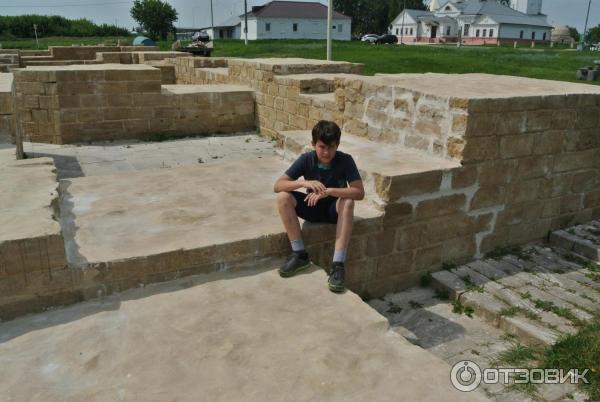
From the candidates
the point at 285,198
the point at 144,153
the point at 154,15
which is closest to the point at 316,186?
the point at 285,198

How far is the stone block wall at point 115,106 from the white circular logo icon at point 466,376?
7.87 m

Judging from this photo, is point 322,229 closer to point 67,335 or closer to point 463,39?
point 67,335

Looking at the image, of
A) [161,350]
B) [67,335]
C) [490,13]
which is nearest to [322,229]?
[161,350]

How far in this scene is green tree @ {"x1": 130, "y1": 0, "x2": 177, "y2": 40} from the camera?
193 ft

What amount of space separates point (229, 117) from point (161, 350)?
26.2ft

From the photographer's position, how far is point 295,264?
350 centimetres

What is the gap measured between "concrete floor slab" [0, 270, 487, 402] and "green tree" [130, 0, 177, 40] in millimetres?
61290

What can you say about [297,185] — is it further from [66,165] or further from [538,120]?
[66,165]

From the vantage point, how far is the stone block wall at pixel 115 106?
8977 millimetres

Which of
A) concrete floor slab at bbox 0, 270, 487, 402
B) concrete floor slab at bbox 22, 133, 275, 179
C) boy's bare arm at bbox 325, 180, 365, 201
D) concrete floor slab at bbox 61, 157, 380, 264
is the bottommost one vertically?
concrete floor slab at bbox 22, 133, 275, 179

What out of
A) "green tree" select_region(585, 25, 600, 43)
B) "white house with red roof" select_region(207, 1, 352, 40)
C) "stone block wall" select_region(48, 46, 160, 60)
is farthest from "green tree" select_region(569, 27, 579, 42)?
"stone block wall" select_region(48, 46, 160, 60)

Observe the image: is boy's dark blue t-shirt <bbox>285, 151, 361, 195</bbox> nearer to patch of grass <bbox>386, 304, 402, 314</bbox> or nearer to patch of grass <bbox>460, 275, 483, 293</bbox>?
patch of grass <bbox>386, 304, 402, 314</bbox>

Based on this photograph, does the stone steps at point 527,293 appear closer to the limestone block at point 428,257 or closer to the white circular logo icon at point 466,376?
the limestone block at point 428,257

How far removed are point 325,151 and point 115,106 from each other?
7.01 m
